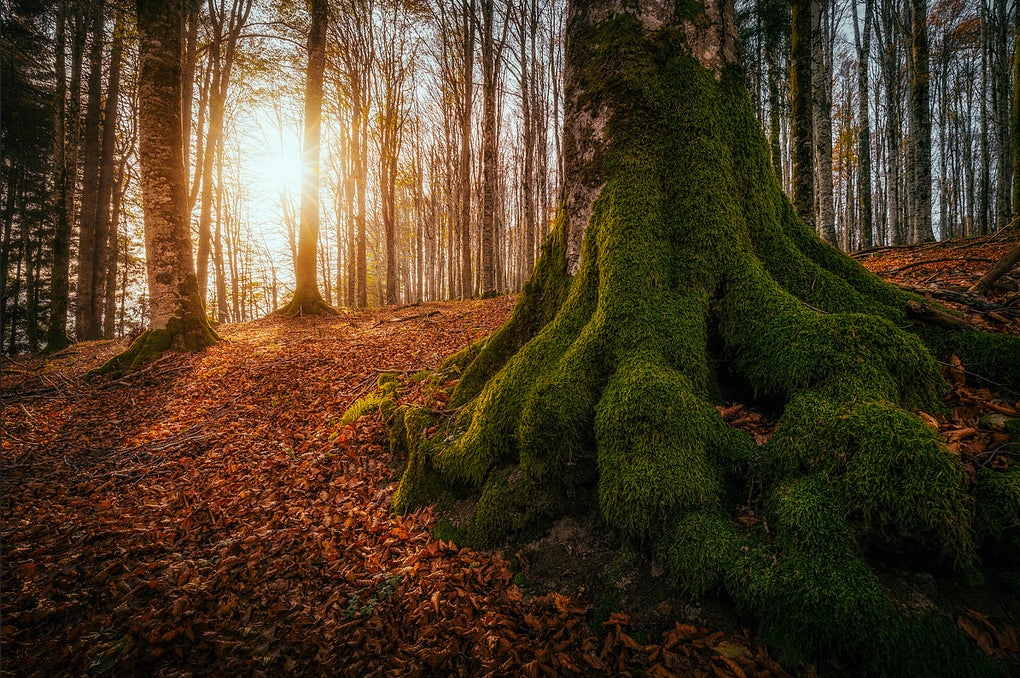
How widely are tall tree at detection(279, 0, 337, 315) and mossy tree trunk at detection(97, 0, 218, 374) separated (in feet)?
11.0

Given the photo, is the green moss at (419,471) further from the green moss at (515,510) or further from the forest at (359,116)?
the forest at (359,116)

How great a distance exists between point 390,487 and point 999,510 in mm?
3850

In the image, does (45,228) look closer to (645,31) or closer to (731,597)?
(645,31)

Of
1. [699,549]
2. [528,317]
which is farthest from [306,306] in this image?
[699,549]

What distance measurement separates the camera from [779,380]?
2.50 metres

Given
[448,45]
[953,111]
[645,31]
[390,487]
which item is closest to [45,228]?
[448,45]

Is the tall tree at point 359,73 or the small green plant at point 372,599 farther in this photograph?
the tall tree at point 359,73

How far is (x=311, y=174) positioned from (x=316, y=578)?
11.9 m

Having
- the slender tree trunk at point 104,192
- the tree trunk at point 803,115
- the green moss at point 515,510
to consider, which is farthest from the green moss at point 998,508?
the slender tree trunk at point 104,192

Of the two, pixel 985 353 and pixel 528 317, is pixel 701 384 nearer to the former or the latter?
pixel 528 317

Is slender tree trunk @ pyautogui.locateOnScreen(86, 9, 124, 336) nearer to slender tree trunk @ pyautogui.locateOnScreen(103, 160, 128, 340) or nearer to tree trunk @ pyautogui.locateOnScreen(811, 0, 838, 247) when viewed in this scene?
slender tree trunk @ pyautogui.locateOnScreen(103, 160, 128, 340)

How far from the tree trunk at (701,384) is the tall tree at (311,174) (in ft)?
29.5

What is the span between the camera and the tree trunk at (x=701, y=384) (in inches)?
69.4

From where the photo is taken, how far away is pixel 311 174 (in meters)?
11.6
